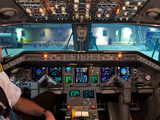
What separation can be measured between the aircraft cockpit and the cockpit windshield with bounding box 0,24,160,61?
0.09 ft

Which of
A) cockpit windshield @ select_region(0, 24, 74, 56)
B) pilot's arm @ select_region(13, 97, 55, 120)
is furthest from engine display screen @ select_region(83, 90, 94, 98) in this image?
pilot's arm @ select_region(13, 97, 55, 120)

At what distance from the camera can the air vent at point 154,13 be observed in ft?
7.62

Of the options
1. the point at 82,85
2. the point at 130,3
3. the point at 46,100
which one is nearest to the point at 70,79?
the point at 82,85

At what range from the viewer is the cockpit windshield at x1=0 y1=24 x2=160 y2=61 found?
323 centimetres

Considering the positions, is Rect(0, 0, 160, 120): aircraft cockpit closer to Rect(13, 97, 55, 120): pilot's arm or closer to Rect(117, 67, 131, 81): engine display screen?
Rect(117, 67, 131, 81): engine display screen

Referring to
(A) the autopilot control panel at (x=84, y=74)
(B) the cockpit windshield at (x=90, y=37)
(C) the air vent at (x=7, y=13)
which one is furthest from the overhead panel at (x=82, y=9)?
(A) the autopilot control panel at (x=84, y=74)

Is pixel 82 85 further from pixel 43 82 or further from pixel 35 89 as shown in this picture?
pixel 35 89

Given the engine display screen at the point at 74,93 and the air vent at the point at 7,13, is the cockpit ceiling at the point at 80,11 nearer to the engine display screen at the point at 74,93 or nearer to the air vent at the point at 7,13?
the air vent at the point at 7,13

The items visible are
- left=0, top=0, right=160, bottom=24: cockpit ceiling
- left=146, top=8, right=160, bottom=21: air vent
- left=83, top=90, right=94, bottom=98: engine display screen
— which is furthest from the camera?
left=83, top=90, right=94, bottom=98: engine display screen

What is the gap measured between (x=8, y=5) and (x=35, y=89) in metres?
1.44

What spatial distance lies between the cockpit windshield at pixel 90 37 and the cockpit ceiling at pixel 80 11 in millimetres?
439

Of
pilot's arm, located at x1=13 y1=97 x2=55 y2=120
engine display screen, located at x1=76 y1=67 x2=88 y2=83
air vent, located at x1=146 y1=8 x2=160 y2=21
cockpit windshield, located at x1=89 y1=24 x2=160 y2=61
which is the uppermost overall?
air vent, located at x1=146 y1=8 x2=160 y2=21

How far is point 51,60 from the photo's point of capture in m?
2.63

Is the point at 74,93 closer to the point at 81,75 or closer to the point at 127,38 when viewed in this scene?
the point at 81,75
